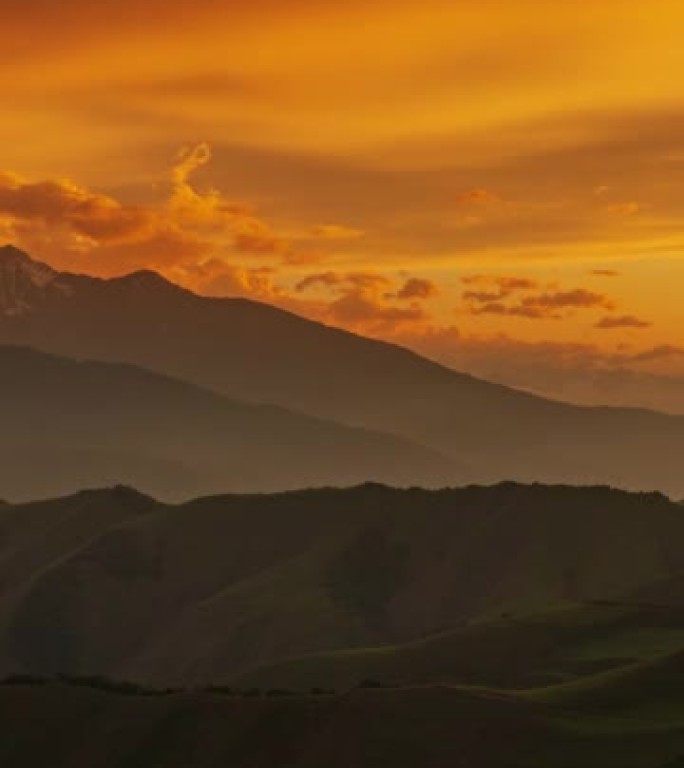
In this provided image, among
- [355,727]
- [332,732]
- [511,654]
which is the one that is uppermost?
[511,654]

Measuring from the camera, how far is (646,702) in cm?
11981

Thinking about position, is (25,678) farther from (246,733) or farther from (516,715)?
(516,715)

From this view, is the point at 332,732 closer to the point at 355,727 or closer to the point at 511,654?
the point at 355,727

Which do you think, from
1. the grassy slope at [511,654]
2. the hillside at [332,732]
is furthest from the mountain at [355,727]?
the grassy slope at [511,654]

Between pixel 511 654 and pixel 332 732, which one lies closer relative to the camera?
pixel 332 732

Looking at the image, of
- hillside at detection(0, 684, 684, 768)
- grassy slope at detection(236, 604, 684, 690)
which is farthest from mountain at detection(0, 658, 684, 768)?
grassy slope at detection(236, 604, 684, 690)

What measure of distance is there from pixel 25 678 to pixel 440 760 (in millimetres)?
41598

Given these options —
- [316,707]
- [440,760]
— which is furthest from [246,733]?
[440,760]

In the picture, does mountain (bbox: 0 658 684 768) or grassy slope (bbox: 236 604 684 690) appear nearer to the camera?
mountain (bbox: 0 658 684 768)

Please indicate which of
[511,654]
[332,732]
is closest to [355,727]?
[332,732]

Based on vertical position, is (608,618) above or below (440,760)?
above

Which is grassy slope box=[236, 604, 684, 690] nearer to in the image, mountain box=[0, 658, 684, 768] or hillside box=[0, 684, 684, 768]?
A: mountain box=[0, 658, 684, 768]

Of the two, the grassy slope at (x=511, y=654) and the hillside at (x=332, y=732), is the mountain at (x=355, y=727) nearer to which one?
the hillside at (x=332, y=732)

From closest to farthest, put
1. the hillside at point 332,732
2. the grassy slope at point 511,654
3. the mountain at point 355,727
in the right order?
1. the hillside at point 332,732
2. the mountain at point 355,727
3. the grassy slope at point 511,654
